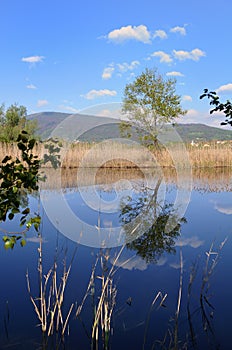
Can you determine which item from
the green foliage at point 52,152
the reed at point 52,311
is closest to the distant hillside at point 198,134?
the reed at point 52,311

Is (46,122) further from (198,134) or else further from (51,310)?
(51,310)

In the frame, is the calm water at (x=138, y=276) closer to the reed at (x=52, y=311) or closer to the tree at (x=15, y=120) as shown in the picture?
the reed at (x=52, y=311)

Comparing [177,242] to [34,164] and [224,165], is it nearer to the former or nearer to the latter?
[34,164]

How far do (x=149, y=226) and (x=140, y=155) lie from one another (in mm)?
9801

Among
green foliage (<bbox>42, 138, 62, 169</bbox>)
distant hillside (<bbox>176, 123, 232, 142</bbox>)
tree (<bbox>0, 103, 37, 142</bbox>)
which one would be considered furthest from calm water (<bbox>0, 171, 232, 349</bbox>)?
tree (<bbox>0, 103, 37, 142</bbox>)

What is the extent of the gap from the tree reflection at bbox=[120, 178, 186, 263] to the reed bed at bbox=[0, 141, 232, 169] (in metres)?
6.46

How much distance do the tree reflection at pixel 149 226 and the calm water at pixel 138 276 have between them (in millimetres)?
13

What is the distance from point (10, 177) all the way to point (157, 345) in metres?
1.32

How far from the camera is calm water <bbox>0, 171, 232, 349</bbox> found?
209cm

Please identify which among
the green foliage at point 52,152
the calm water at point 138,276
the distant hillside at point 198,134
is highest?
the distant hillside at point 198,134

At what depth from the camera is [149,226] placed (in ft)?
16.0

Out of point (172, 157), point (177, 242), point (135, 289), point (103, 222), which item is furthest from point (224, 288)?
point (172, 157)

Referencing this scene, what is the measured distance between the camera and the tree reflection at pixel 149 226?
383cm

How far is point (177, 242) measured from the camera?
4.07 meters
